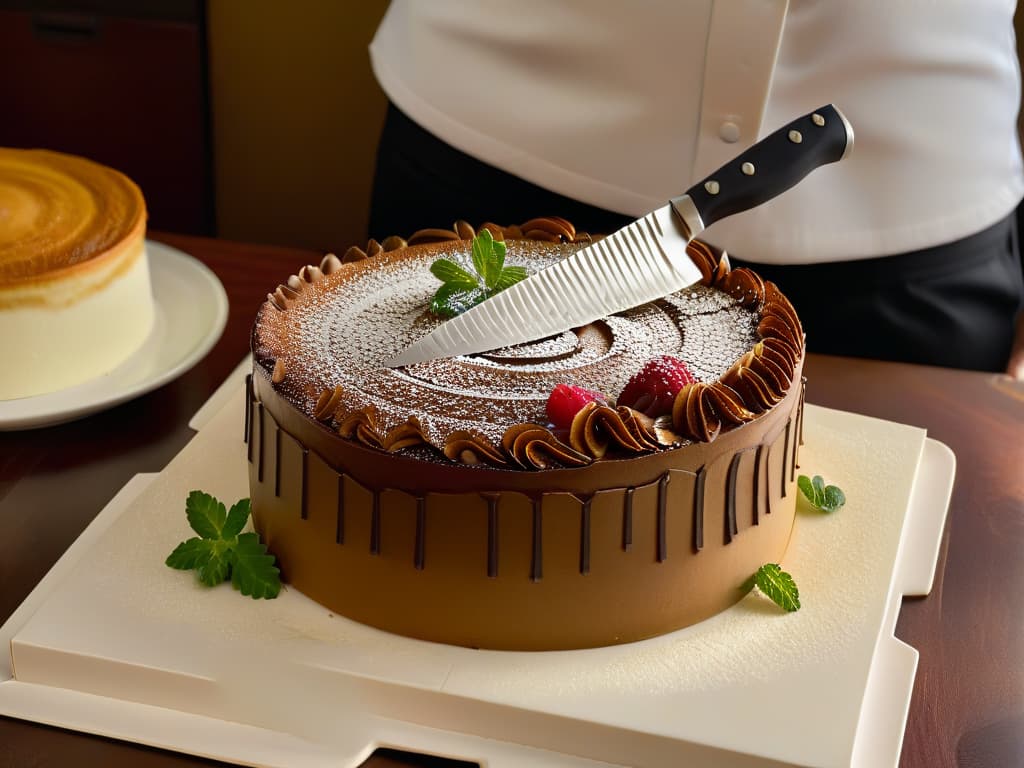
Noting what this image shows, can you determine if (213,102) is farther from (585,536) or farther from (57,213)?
(585,536)

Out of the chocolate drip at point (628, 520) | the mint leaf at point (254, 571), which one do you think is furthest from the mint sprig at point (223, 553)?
the chocolate drip at point (628, 520)

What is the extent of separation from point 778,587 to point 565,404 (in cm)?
30

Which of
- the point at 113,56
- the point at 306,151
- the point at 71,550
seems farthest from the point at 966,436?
the point at 113,56

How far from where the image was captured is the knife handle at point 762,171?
3.98 ft

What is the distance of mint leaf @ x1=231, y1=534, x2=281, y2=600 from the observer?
3.75ft

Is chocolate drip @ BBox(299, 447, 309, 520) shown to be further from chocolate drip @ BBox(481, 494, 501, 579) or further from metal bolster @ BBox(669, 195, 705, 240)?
metal bolster @ BBox(669, 195, 705, 240)

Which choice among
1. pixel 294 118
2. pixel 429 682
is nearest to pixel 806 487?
pixel 429 682

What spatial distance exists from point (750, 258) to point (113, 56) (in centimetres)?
156

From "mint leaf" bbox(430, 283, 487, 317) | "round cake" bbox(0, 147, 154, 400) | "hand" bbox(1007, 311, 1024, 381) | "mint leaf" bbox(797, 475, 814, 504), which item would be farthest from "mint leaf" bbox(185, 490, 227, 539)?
"hand" bbox(1007, 311, 1024, 381)

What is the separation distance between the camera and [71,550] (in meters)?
1.23

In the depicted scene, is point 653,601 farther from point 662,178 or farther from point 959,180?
point 959,180

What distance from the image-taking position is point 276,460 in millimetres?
1141

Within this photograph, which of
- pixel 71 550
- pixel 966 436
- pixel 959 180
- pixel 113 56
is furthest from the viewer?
pixel 113 56

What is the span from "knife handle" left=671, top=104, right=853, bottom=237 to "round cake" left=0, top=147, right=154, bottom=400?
0.73 meters
